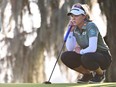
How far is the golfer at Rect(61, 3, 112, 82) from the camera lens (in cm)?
305

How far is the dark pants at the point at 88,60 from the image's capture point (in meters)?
3.03

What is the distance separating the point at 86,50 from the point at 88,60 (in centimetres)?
10

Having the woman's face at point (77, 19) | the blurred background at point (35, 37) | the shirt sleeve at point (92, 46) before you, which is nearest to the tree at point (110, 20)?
the blurred background at point (35, 37)

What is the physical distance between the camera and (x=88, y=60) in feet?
9.90

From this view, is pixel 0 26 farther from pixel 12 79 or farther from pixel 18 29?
pixel 12 79

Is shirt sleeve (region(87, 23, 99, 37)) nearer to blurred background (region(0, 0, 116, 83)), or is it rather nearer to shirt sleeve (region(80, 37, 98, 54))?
shirt sleeve (region(80, 37, 98, 54))

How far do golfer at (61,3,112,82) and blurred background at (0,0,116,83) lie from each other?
4.72ft

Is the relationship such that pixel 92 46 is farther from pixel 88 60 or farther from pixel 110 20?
pixel 110 20

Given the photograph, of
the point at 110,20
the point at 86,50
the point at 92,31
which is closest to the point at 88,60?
the point at 86,50

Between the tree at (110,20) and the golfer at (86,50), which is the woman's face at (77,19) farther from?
the tree at (110,20)

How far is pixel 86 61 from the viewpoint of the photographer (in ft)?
9.94

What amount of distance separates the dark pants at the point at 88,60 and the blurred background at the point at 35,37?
1.49 metres

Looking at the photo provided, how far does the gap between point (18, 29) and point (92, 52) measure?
193 centimetres

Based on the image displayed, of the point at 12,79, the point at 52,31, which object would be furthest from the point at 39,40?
the point at 12,79
